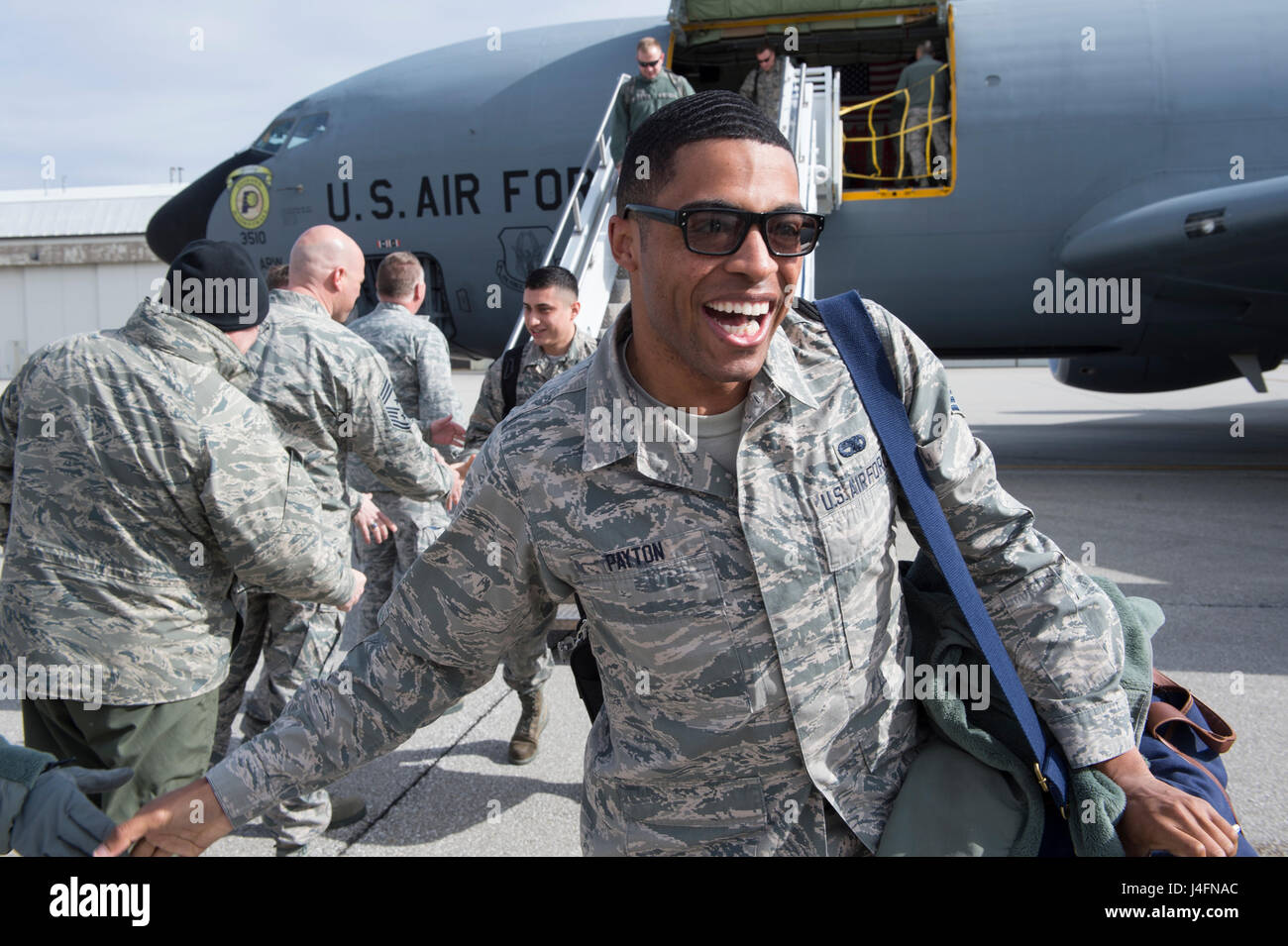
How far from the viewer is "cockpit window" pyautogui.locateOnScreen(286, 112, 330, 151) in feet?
34.3

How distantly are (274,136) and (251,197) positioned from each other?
0.85m

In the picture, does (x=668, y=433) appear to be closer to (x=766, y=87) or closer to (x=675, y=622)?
(x=675, y=622)

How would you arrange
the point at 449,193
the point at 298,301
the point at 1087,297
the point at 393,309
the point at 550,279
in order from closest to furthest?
the point at 298,301, the point at 550,279, the point at 393,309, the point at 1087,297, the point at 449,193

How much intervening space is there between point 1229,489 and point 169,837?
10400 millimetres

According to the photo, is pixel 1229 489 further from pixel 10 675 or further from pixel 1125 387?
pixel 10 675

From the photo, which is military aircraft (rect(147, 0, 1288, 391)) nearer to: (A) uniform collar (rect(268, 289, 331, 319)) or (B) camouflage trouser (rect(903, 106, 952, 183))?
(B) camouflage trouser (rect(903, 106, 952, 183))

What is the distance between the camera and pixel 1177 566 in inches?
258

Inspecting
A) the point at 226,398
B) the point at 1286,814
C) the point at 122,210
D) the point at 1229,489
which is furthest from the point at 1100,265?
the point at 122,210

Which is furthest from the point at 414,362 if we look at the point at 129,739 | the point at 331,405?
the point at 129,739

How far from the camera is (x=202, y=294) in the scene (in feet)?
8.66

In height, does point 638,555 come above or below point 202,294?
below

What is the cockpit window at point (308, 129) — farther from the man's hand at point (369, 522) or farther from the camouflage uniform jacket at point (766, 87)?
the man's hand at point (369, 522)
